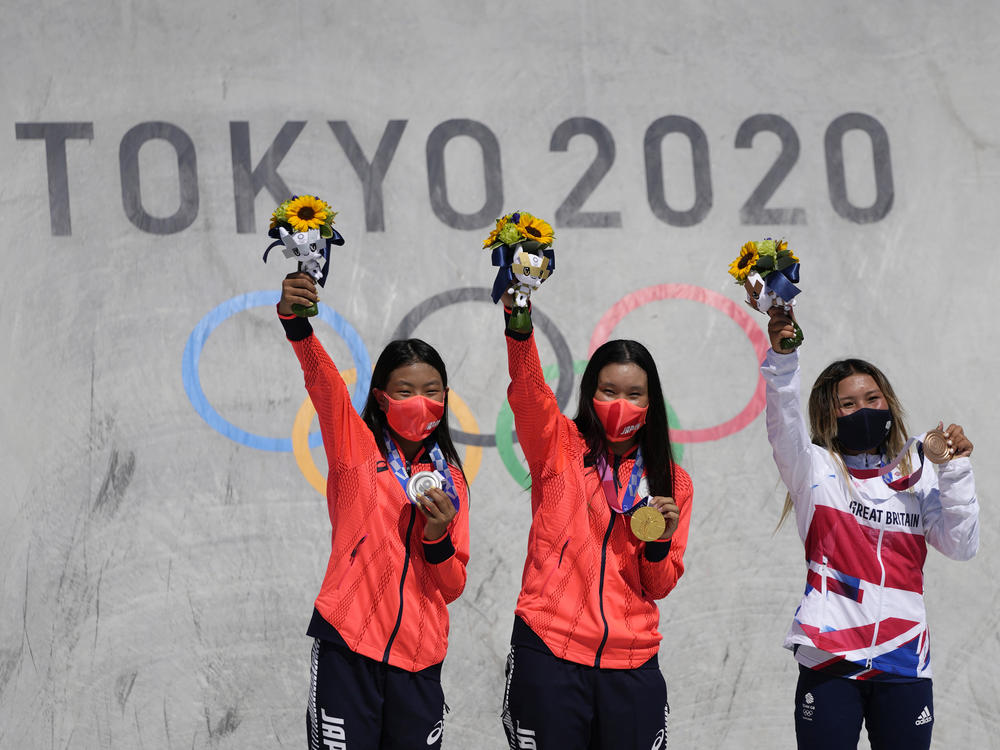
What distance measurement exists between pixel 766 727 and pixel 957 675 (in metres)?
0.82

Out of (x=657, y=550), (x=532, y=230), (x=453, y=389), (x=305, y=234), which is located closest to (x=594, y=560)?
(x=657, y=550)

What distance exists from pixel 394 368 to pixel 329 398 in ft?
0.68

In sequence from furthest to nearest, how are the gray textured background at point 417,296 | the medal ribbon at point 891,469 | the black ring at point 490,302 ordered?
1. the black ring at point 490,302
2. the gray textured background at point 417,296
3. the medal ribbon at point 891,469

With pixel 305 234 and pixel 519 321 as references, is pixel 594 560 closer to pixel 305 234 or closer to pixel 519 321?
pixel 519 321

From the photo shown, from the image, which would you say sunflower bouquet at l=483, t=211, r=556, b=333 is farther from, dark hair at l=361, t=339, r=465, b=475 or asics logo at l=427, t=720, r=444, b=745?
asics logo at l=427, t=720, r=444, b=745

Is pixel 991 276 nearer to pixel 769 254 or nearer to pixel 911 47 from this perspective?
pixel 911 47

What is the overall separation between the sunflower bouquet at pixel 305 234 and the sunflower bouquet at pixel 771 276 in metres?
1.06

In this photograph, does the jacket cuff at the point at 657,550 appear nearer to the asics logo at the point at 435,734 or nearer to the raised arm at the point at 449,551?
the raised arm at the point at 449,551

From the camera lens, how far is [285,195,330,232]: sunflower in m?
2.92

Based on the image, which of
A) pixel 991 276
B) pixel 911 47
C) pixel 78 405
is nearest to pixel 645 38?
pixel 911 47

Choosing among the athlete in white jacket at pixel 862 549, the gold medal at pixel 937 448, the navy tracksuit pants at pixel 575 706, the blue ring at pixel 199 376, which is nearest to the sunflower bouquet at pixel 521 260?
the athlete in white jacket at pixel 862 549

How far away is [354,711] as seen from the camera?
112 inches

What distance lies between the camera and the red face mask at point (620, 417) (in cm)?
296

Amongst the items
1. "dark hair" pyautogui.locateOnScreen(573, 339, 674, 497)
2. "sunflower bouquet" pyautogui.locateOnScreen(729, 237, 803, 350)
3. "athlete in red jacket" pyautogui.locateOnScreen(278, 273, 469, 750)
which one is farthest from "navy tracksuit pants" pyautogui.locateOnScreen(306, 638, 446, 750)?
"sunflower bouquet" pyautogui.locateOnScreen(729, 237, 803, 350)
